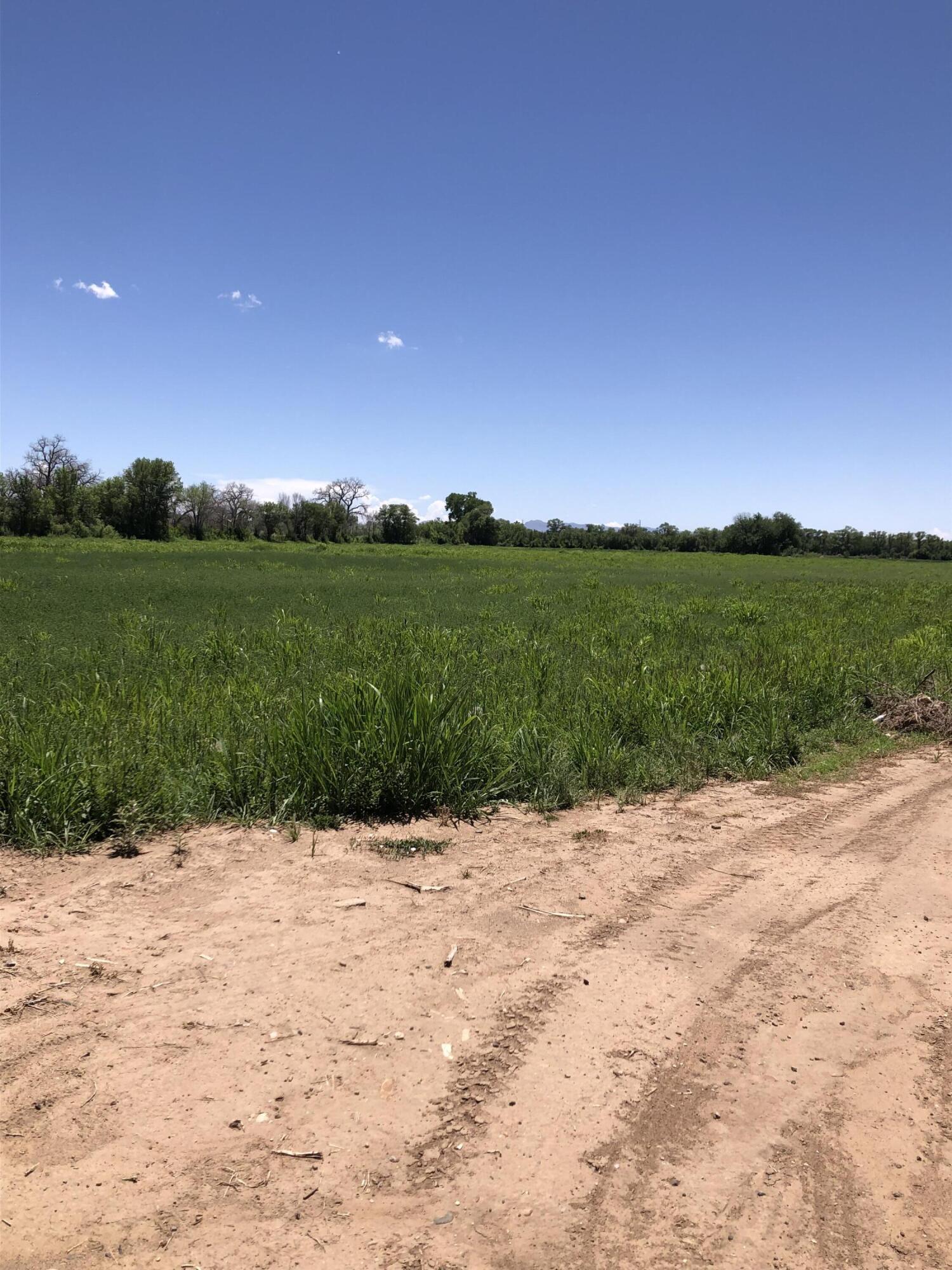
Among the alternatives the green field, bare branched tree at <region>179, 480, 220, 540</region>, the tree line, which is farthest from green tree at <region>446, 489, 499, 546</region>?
the green field

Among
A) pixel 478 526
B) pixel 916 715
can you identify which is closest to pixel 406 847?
pixel 916 715

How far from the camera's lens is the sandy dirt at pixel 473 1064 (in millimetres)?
2047

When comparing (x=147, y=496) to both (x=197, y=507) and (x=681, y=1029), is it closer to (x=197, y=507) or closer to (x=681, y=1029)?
(x=197, y=507)

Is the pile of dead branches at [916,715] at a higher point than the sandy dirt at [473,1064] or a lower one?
higher

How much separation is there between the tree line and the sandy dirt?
8555 centimetres

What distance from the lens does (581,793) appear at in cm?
593

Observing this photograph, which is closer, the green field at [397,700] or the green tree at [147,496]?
the green field at [397,700]

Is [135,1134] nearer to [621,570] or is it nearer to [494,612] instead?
[494,612]

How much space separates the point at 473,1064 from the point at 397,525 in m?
112

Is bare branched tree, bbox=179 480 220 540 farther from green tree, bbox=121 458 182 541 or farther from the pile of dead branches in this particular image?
the pile of dead branches

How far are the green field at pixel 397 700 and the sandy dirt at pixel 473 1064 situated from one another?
920 millimetres

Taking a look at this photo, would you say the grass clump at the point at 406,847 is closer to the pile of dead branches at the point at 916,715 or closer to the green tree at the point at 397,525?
the pile of dead branches at the point at 916,715

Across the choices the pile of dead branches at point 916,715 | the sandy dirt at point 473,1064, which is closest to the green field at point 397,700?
the pile of dead branches at point 916,715

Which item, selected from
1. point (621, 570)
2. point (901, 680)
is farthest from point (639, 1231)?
point (621, 570)
